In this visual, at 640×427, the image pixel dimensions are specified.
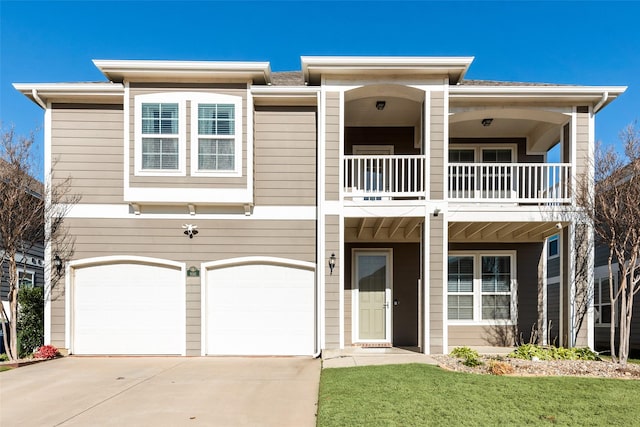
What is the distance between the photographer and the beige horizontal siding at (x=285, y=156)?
10273 mm

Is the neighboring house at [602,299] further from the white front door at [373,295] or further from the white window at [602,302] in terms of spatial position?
the white front door at [373,295]

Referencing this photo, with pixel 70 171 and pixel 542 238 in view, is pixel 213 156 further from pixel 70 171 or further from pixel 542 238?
pixel 542 238

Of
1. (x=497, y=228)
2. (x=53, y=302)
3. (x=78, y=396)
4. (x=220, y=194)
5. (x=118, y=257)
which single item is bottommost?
(x=78, y=396)

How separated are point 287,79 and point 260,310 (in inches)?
228

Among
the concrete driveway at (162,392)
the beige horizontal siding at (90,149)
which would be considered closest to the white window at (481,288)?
the concrete driveway at (162,392)

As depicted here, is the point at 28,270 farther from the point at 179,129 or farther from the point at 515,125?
the point at 515,125

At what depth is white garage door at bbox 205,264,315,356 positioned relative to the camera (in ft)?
33.1

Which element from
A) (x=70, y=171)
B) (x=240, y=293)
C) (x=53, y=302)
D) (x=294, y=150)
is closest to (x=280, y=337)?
(x=240, y=293)

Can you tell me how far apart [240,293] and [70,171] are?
4534mm

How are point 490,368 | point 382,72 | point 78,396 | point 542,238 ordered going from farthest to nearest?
point 542,238 < point 382,72 < point 490,368 < point 78,396

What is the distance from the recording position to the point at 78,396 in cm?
681

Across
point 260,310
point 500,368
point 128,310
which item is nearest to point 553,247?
point 500,368

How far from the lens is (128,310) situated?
1016 centimetres

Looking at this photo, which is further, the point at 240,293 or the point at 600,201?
the point at 240,293
